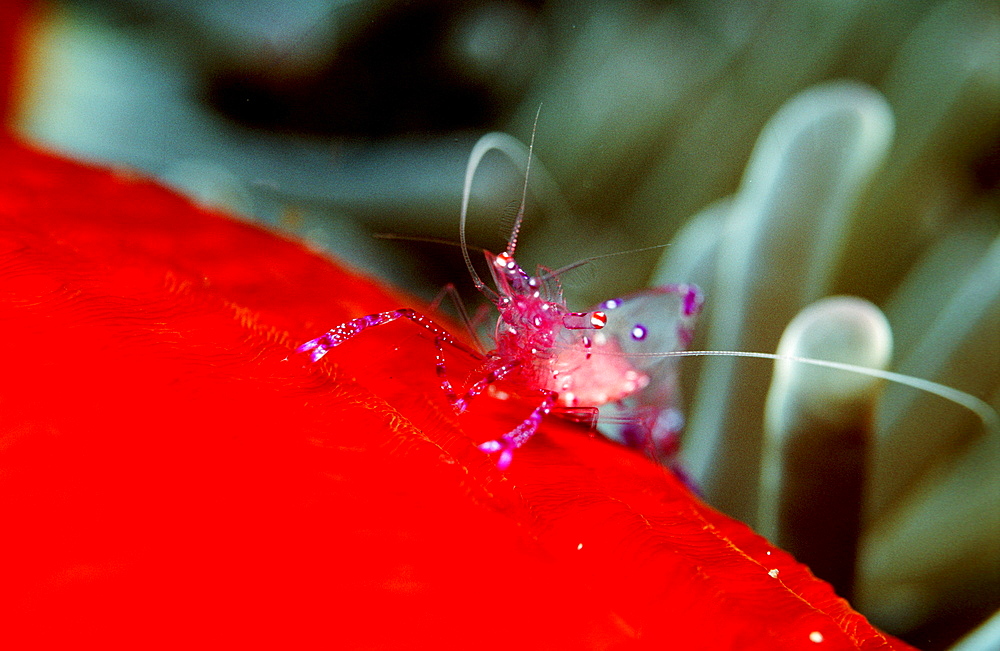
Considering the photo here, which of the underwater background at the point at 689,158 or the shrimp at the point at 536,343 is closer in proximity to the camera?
the shrimp at the point at 536,343

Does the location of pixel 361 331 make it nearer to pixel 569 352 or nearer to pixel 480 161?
pixel 569 352

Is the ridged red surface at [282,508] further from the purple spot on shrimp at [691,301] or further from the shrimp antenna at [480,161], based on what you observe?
the purple spot on shrimp at [691,301]

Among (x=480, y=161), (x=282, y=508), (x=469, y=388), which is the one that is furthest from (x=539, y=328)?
(x=282, y=508)

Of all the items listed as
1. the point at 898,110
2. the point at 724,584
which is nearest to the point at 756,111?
the point at 898,110

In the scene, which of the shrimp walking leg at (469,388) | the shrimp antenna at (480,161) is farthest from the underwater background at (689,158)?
the shrimp walking leg at (469,388)

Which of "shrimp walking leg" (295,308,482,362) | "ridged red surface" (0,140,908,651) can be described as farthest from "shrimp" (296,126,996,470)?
"ridged red surface" (0,140,908,651)
